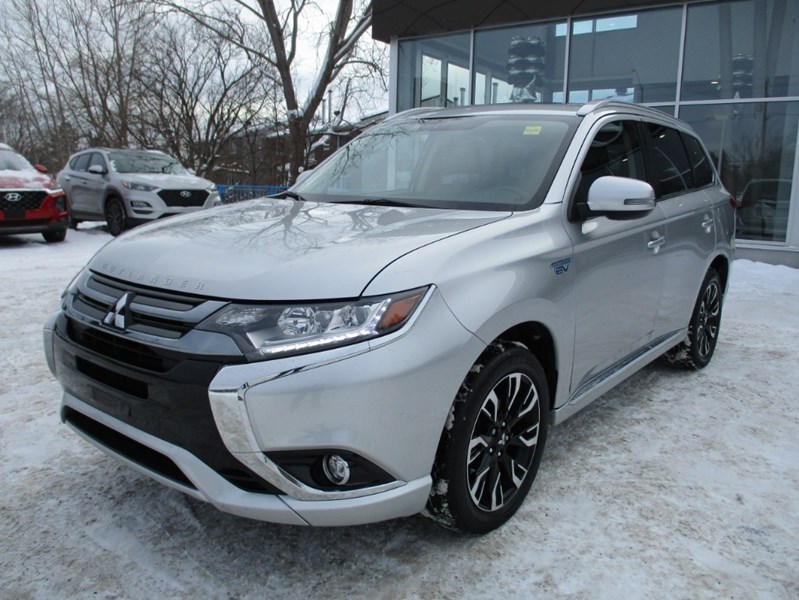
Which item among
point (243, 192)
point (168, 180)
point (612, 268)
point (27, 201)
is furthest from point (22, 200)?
point (612, 268)

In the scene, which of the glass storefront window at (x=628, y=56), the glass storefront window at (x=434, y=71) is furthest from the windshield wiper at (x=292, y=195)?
the glass storefront window at (x=434, y=71)

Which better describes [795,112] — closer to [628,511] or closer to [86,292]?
[628,511]

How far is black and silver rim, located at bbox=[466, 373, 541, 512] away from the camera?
2.37 m

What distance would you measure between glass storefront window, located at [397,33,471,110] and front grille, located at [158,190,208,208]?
4.21 meters

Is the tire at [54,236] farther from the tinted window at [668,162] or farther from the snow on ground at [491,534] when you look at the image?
the tinted window at [668,162]

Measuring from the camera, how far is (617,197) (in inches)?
109

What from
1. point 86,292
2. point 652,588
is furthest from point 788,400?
point 86,292

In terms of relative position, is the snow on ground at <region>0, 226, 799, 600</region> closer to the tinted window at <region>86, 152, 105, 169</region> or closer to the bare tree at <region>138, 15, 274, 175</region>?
the tinted window at <region>86, 152, 105, 169</region>

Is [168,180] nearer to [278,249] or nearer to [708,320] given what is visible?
[708,320]

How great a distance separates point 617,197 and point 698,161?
2.23m

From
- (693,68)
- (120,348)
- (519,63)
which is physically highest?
(519,63)

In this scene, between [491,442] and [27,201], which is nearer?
[491,442]

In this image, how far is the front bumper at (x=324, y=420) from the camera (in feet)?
6.32

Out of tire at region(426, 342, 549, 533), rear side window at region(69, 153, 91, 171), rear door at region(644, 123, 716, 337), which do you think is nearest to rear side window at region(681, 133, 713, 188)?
rear door at region(644, 123, 716, 337)
